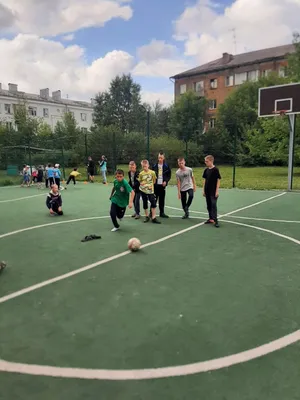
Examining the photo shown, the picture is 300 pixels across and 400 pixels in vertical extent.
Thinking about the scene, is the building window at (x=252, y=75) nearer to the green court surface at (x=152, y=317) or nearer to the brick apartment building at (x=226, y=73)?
the brick apartment building at (x=226, y=73)

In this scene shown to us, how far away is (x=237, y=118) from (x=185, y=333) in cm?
3942

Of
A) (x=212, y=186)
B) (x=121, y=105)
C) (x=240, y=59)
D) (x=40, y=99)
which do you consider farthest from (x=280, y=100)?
A: (x=40, y=99)

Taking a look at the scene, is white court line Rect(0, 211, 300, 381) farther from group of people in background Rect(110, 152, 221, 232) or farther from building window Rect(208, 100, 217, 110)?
building window Rect(208, 100, 217, 110)

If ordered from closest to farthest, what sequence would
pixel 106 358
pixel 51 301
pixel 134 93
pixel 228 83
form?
pixel 106 358 < pixel 51 301 < pixel 228 83 < pixel 134 93

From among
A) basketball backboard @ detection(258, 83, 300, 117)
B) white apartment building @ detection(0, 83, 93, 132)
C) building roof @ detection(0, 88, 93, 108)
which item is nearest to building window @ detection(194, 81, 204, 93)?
white apartment building @ detection(0, 83, 93, 132)

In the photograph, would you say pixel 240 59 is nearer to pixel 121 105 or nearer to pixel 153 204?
pixel 121 105

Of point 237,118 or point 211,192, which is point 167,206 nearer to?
point 211,192

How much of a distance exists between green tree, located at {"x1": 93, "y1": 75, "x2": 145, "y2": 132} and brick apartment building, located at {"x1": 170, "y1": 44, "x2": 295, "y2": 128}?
727 centimetres

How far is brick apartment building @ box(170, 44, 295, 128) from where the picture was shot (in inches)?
1891

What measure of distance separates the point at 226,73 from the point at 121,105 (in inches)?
681

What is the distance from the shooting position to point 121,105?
5688 cm

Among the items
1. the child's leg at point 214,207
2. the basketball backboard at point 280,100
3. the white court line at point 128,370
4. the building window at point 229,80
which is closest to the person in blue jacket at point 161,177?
the child's leg at point 214,207

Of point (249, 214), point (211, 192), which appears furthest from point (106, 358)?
point (249, 214)

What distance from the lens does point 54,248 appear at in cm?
627
